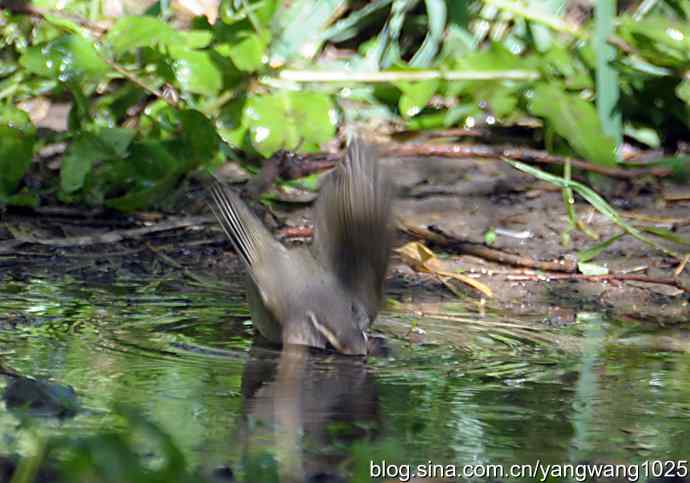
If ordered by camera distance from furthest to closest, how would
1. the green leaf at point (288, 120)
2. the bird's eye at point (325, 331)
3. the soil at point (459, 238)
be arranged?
the green leaf at point (288, 120), the soil at point (459, 238), the bird's eye at point (325, 331)

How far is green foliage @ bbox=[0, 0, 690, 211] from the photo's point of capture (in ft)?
17.8

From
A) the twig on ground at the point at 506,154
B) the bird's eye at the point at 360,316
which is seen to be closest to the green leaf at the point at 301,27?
the twig on ground at the point at 506,154

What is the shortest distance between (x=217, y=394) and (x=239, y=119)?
259 cm

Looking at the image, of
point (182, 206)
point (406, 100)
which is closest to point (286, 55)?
point (406, 100)

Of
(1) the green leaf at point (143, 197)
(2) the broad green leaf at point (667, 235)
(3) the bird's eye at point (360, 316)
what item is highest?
(3) the bird's eye at point (360, 316)

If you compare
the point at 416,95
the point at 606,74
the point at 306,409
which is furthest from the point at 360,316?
the point at 606,74

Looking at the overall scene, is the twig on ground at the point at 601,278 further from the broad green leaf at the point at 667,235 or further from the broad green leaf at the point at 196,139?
the broad green leaf at the point at 196,139

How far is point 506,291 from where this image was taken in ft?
16.0

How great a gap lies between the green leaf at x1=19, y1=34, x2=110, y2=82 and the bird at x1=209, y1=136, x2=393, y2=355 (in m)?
1.45

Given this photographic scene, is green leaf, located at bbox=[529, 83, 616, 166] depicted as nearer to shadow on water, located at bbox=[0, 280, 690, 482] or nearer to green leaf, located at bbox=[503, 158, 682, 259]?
green leaf, located at bbox=[503, 158, 682, 259]

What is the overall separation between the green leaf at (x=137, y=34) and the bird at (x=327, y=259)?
4.73 ft

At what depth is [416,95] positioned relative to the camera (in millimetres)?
5984

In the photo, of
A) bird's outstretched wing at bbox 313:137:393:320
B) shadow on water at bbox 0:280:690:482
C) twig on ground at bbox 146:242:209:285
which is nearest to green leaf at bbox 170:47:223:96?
twig on ground at bbox 146:242:209:285

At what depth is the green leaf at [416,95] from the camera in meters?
5.97
